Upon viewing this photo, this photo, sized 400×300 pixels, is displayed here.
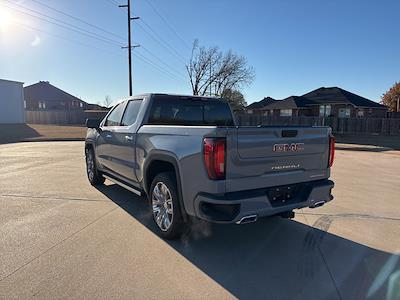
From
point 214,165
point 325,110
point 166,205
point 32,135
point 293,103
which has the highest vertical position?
point 293,103

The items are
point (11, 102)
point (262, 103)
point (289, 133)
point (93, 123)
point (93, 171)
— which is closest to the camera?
point (289, 133)

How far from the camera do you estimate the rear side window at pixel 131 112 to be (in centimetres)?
545

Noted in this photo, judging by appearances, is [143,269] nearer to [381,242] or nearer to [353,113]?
[381,242]

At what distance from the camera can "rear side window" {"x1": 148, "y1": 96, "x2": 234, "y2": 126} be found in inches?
207

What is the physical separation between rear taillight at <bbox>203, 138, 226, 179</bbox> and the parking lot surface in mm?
1070

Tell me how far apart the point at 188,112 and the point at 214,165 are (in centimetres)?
225

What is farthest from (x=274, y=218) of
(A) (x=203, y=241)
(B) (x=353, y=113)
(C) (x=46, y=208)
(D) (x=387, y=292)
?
(B) (x=353, y=113)

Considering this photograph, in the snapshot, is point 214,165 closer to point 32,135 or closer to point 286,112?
point 32,135

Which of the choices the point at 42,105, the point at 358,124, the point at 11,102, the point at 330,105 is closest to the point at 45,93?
the point at 42,105

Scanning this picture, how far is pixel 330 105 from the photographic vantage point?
40.9m

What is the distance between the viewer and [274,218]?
530cm

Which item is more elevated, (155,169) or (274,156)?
(274,156)

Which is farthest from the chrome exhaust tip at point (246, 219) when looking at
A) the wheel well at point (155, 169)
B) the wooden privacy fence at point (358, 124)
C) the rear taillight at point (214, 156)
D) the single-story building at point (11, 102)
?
the single-story building at point (11, 102)

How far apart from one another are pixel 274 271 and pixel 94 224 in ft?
9.07
